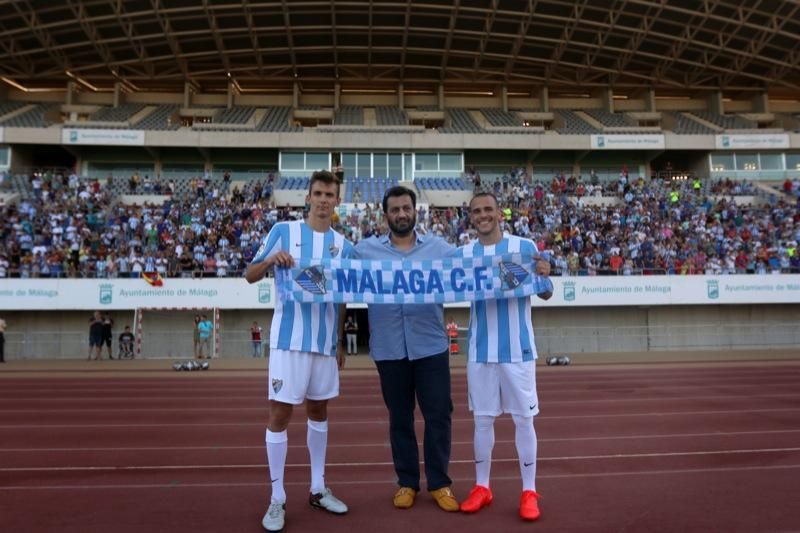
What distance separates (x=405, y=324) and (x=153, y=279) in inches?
777

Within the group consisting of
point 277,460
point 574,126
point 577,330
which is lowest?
point 277,460

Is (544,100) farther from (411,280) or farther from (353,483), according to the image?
(353,483)

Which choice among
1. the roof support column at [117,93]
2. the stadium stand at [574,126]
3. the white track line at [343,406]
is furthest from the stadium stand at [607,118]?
the roof support column at [117,93]

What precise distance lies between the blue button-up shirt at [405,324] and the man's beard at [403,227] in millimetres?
153

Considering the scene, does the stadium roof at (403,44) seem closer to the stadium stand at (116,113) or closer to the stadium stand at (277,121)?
the stadium stand at (116,113)

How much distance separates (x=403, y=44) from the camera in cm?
3475

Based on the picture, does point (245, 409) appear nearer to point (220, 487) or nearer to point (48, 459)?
point (48, 459)

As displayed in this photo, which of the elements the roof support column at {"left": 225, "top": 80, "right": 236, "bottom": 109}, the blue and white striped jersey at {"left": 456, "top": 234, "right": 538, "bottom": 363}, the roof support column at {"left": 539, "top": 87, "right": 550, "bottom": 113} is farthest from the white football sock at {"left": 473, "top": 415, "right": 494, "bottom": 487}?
the roof support column at {"left": 539, "top": 87, "right": 550, "bottom": 113}

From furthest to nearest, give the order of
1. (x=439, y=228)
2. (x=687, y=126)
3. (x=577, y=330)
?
(x=687, y=126), (x=439, y=228), (x=577, y=330)

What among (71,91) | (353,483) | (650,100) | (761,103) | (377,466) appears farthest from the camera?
(761,103)

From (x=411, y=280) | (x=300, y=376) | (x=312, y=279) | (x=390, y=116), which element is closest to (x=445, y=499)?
(x=300, y=376)

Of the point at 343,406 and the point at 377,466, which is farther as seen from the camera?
the point at 343,406

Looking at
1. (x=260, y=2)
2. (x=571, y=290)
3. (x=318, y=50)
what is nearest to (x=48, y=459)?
(x=571, y=290)

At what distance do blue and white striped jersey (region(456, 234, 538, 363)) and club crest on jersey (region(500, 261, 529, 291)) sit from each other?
Result: 0.41ft
